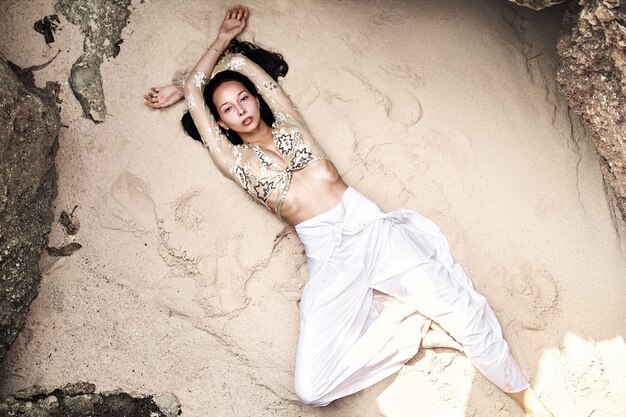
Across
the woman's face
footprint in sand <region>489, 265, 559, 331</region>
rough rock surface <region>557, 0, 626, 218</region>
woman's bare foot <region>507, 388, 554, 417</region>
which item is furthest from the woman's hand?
woman's bare foot <region>507, 388, 554, 417</region>

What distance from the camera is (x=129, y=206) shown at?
12.4ft

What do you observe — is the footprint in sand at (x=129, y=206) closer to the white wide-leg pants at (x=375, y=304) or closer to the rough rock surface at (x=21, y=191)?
the rough rock surface at (x=21, y=191)

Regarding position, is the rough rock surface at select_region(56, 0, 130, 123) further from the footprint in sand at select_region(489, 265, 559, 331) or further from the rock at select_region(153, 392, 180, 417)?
the footprint in sand at select_region(489, 265, 559, 331)

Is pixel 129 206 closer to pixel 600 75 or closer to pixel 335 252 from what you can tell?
pixel 335 252

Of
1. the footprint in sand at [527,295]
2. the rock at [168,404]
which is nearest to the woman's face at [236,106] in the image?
the rock at [168,404]

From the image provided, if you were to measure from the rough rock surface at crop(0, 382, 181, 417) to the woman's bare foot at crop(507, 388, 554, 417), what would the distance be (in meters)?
1.71

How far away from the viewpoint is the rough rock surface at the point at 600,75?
10.2 ft

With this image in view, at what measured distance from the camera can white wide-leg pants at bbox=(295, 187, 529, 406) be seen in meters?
3.51

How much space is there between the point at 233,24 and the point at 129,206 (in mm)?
1150

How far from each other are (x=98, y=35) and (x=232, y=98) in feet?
2.71

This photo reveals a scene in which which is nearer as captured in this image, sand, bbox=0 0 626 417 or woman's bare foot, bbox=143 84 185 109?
sand, bbox=0 0 626 417

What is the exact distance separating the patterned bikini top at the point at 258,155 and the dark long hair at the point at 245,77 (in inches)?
2.6

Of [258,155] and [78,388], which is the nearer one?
[78,388]

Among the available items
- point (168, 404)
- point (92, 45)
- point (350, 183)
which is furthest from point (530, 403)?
point (92, 45)
